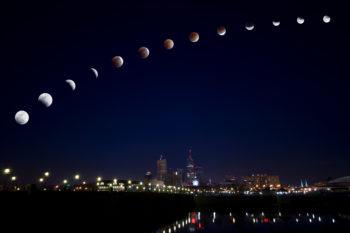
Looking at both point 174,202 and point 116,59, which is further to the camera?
point 174,202

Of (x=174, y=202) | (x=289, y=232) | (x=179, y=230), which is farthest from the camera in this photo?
(x=174, y=202)

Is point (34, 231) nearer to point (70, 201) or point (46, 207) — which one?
point (46, 207)

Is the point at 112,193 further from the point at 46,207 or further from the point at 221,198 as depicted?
the point at 221,198

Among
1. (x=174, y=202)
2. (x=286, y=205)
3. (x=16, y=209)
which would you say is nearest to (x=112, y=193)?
(x=16, y=209)

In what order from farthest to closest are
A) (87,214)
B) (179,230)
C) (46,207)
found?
(179,230)
(87,214)
(46,207)

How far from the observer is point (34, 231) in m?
23.4

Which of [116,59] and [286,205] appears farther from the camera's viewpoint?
[286,205]

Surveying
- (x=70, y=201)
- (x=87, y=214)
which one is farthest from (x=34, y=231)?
(x=87, y=214)

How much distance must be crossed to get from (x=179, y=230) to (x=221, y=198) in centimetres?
5544

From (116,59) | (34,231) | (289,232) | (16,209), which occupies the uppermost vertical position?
(116,59)

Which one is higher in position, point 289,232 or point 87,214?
point 87,214

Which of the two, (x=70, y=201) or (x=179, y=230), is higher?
(x=70, y=201)

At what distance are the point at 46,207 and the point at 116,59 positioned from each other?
12.6 m

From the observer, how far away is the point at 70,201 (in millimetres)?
29297
